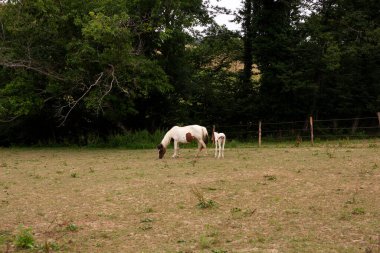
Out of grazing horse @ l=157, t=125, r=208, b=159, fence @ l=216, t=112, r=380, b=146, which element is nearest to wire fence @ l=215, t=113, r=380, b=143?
fence @ l=216, t=112, r=380, b=146

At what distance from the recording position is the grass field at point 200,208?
603 cm

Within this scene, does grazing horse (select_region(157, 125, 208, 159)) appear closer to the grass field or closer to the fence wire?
the grass field

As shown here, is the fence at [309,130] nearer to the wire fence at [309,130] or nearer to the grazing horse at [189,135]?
the wire fence at [309,130]

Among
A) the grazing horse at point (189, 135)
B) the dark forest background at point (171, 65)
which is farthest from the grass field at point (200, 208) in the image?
the dark forest background at point (171, 65)

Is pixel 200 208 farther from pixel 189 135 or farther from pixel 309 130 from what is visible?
pixel 309 130

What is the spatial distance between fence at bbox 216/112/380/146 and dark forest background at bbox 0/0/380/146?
625mm

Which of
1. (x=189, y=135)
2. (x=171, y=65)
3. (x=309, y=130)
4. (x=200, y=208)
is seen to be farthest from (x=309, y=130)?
(x=200, y=208)

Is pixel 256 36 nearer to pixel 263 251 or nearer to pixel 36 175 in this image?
pixel 36 175

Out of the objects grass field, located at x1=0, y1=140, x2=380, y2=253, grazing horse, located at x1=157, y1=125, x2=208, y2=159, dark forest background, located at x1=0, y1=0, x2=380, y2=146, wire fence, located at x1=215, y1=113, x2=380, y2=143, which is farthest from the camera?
wire fence, located at x1=215, y1=113, x2=380, y2=143

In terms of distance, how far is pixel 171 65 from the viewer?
25.3m

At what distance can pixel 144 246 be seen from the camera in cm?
600

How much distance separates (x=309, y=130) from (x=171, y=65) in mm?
8689

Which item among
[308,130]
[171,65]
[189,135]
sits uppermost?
[171,65]

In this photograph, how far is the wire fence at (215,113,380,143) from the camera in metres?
23.7
